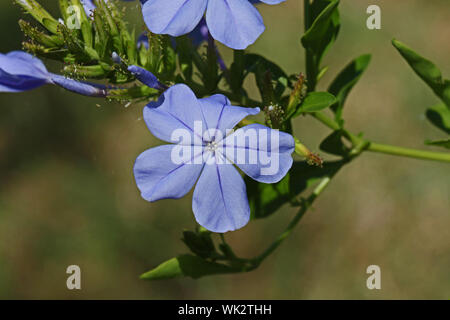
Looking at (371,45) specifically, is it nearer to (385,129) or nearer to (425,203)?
(385,129)

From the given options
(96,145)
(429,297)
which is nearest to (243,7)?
(429,297)

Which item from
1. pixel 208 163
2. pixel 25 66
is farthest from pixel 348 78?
pixel 25 66

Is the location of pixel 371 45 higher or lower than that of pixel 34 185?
higher

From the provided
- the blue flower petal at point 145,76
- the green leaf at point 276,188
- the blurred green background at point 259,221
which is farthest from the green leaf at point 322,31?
the blurred green background at point 259,221

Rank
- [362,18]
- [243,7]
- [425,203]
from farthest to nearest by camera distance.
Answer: [362,18]
[425,203]
[243,7]

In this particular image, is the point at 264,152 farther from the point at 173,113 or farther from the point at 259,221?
the point at 259,221

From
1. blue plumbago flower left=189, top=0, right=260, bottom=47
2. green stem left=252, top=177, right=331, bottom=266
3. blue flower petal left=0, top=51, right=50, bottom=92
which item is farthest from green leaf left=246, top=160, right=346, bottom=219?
blue flower petal left=0, top=51, right=50, bottom=92

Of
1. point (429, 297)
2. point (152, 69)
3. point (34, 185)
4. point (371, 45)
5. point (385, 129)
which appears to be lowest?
point (429, 297)
